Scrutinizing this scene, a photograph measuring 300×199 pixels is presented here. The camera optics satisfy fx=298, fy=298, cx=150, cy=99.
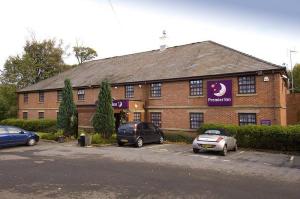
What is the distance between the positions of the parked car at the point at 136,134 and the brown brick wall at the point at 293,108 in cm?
1243

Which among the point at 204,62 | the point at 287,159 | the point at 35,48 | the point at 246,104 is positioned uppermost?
the point at 35,48

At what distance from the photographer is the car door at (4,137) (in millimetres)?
18798

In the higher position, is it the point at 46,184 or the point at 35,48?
the point at 35,48

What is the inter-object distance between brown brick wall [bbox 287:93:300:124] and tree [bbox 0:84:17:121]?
1409 inches

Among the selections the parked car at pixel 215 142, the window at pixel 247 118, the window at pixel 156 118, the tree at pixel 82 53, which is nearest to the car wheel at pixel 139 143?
the parked car at pixel 215 142

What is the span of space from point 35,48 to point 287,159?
46841 millimetres

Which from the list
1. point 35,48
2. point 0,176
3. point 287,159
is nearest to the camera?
point 0,176

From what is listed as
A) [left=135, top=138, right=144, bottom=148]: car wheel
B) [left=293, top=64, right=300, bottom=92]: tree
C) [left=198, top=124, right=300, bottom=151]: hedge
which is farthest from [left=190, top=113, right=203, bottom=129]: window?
[left=293, top=64, right=300, bottom=92]: tree

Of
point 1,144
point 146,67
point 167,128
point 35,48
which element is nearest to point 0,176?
point 1,144

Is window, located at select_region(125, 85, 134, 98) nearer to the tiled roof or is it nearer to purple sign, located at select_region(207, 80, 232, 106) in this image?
the tiled roof

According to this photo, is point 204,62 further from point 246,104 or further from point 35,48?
point 35,48

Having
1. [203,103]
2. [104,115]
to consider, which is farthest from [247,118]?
[104,115]

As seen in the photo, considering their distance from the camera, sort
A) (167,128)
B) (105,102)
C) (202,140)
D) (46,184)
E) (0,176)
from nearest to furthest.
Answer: (46,184) → (0,176) → (202,140) → (105,102) → (167,128)

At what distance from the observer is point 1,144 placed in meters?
18.8
